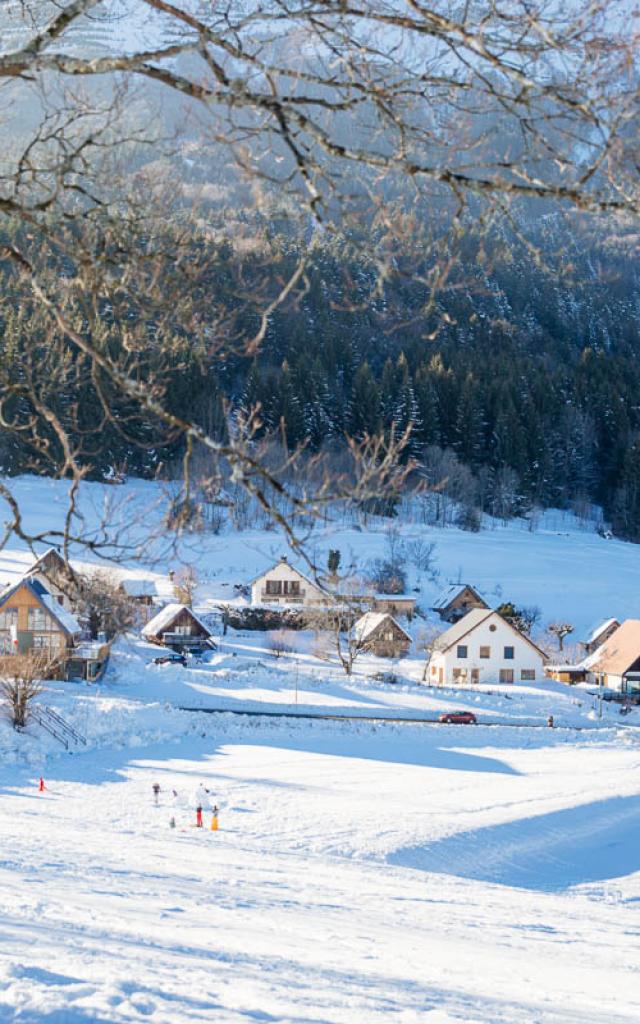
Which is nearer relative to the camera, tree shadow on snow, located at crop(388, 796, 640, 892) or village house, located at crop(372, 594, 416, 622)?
tree shadow on snow, located at crop(388, 796, 640, 892)

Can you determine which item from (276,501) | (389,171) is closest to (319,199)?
(389,171)

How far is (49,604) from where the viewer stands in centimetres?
4053

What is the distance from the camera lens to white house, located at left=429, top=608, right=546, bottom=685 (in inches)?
1781

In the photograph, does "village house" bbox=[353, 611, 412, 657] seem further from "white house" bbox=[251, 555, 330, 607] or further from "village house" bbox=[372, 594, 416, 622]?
"white house" bbox=[251, 555, 330, 607]

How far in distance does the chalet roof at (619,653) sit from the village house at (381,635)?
8891 mm

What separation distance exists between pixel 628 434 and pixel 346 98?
94019mm

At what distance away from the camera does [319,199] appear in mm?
4105

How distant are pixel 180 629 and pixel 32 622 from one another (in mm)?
8251

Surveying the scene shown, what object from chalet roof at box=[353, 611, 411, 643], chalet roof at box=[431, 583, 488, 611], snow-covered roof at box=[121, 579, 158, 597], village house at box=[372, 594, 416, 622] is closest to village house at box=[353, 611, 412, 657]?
chalet roof at box=[353, 611, 411, 643]

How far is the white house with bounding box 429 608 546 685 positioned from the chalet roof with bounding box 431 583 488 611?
30.1 feet

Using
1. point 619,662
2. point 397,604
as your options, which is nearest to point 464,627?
point 619,662

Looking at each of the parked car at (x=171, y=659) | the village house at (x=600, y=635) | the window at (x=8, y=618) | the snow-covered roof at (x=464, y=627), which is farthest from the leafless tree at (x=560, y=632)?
the window at (x=8, y=618)

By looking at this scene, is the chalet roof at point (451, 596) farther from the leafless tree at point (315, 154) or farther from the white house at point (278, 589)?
the leafless tree at point (315, 154)

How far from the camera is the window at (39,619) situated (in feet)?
131
